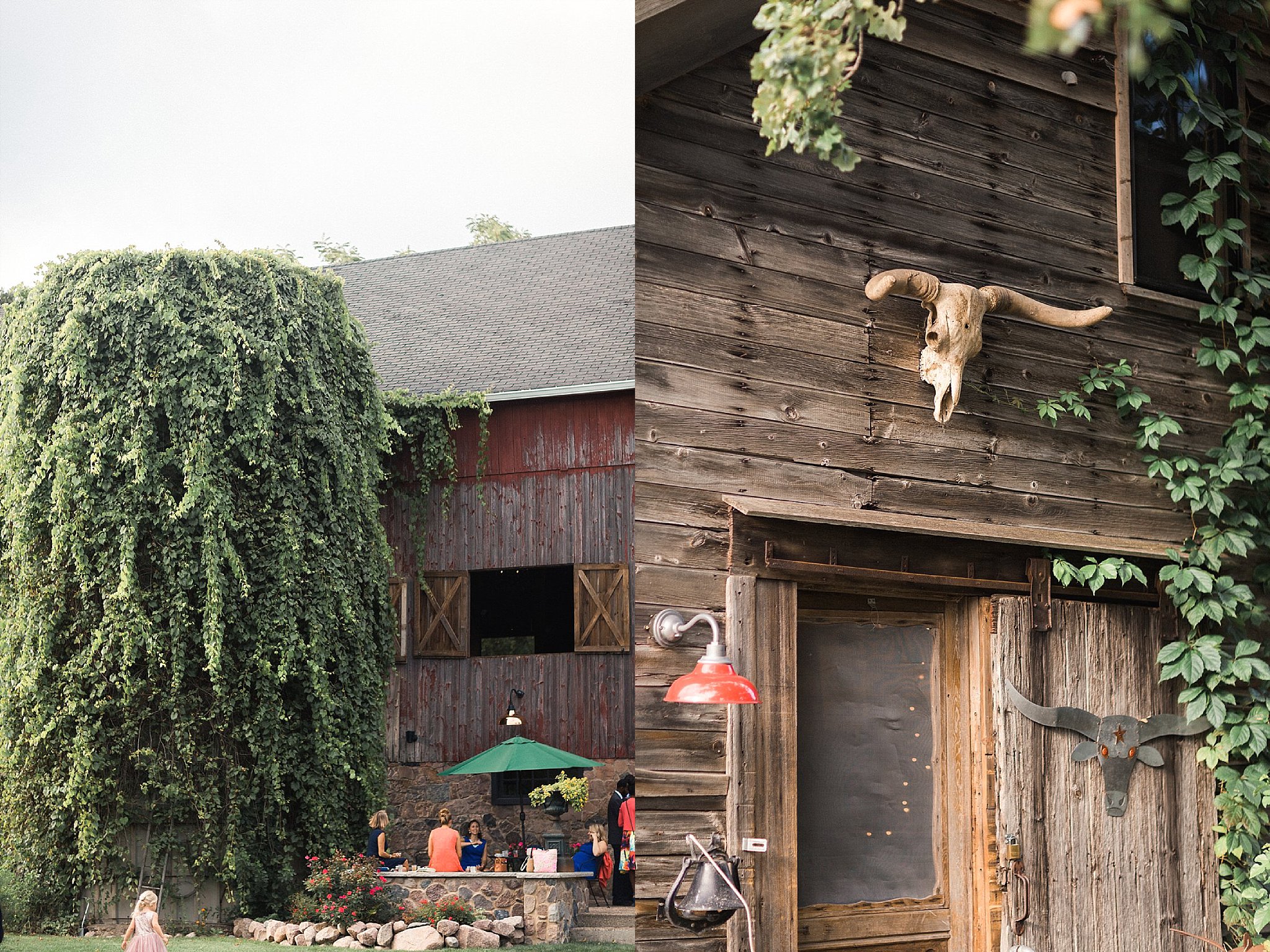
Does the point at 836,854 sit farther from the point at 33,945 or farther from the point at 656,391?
the point at 33,945

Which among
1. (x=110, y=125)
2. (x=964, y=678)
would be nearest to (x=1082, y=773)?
(x=964, y=678)

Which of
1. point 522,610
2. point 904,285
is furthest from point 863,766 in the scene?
point 904,285

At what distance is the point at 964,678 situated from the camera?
4.89 meters

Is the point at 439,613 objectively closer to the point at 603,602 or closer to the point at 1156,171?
the point at 603,602

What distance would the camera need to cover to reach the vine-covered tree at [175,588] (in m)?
2.45

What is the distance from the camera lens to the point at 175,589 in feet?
8.54

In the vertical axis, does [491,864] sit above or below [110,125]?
below

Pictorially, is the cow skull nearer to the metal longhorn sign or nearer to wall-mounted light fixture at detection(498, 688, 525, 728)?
the metal longhorn sign

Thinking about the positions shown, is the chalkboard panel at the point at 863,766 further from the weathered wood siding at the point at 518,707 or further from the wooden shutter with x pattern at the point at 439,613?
the wooden shutter with x pattern at the point at 439,613

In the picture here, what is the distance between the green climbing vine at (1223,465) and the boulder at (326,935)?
325 cm

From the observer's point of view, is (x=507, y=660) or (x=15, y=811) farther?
(x=507, y=660)

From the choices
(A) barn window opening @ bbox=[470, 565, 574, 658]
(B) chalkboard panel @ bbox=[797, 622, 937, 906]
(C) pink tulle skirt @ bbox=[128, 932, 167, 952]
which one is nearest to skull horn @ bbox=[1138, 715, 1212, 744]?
(B) chalkboard panel @ bbox=[797, 622, 937, 906]

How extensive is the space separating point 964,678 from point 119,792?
3.34m

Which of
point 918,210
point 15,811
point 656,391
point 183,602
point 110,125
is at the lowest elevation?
point 15,811
